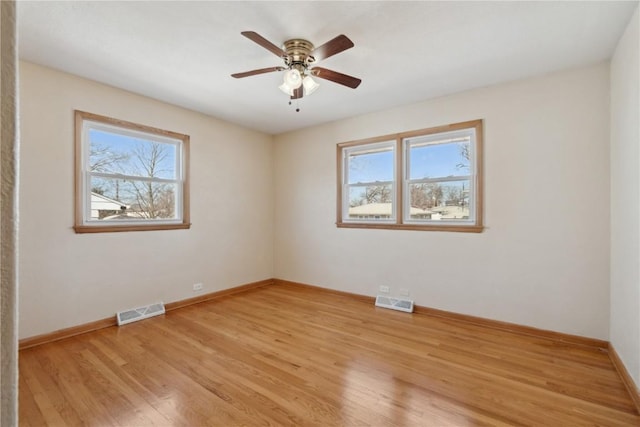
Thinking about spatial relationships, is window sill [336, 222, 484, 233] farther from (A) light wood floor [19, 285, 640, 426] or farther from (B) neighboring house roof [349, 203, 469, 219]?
(A) light wood floor [19, 285, 640, 426]

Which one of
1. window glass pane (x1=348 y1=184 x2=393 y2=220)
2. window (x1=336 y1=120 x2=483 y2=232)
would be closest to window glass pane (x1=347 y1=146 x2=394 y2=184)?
window (x1=336 y1=120 x2=483 y2=232)

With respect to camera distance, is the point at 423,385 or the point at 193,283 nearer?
the point at 423,385

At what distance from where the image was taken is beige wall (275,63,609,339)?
9.49 feet

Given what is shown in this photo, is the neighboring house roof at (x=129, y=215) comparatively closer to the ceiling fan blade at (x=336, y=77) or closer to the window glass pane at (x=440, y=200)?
the ceiling fan blade at (x=336, y=77)

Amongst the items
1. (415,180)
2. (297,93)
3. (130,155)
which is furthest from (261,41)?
(415,180)

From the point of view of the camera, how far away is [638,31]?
210 cm

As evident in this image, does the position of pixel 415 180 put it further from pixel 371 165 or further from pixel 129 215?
pixel 129 215

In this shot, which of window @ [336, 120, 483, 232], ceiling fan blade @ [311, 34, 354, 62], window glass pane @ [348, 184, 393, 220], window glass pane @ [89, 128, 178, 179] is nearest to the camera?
ceiling fan blade @ [311, 34, 354, 62]

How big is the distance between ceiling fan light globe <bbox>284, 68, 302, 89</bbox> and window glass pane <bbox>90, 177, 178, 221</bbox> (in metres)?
2.41

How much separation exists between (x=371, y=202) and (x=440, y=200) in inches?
38.6

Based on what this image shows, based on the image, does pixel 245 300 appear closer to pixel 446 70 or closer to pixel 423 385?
pixel 423 385

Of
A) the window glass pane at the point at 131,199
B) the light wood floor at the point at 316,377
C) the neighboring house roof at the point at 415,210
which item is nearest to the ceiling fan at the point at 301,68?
the neighboring house roof at the point at 415,210

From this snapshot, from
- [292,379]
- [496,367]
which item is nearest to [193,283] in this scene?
[292,379]

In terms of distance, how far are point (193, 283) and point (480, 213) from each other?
12.5ft
